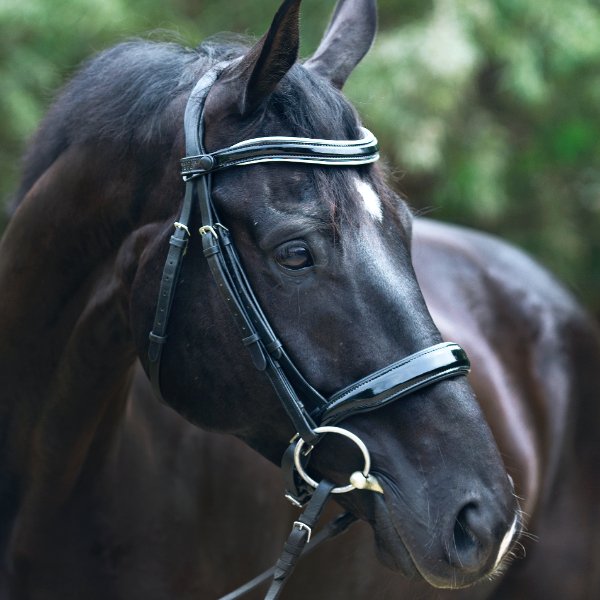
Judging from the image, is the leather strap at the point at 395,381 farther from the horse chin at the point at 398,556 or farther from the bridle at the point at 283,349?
the horse chin at the point at 398,556

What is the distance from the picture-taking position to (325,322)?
6.47 feet

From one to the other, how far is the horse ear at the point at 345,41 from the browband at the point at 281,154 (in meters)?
0.44

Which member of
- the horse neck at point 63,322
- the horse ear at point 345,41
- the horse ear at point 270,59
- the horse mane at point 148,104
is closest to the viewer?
the horse ear at point 270,59

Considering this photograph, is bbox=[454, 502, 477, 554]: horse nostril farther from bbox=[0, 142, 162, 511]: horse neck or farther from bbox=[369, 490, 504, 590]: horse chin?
bbox=[0, 142, 162, 511]: horse neck

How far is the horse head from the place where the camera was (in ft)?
6.23

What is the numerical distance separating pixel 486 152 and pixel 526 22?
2.76 feet

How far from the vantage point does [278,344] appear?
198cm

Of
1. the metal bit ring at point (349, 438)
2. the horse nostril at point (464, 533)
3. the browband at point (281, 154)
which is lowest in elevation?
the horse nostril at point (464, 533)

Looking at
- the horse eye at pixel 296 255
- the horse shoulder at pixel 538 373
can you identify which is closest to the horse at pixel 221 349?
the horse eye at pixel 296 255

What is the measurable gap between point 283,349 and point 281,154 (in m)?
0.43

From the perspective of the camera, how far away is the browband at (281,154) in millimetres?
2027

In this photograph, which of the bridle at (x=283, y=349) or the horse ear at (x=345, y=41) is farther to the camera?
the horse ear at (x=345, y=41)

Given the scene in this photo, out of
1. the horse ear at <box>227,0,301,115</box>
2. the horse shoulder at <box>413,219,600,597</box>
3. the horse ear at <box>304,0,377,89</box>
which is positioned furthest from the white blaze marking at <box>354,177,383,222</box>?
the horse shoulder at <box>413,219,600,597</box>

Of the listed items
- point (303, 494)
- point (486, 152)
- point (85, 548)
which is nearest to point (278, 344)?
point (303, 494)
